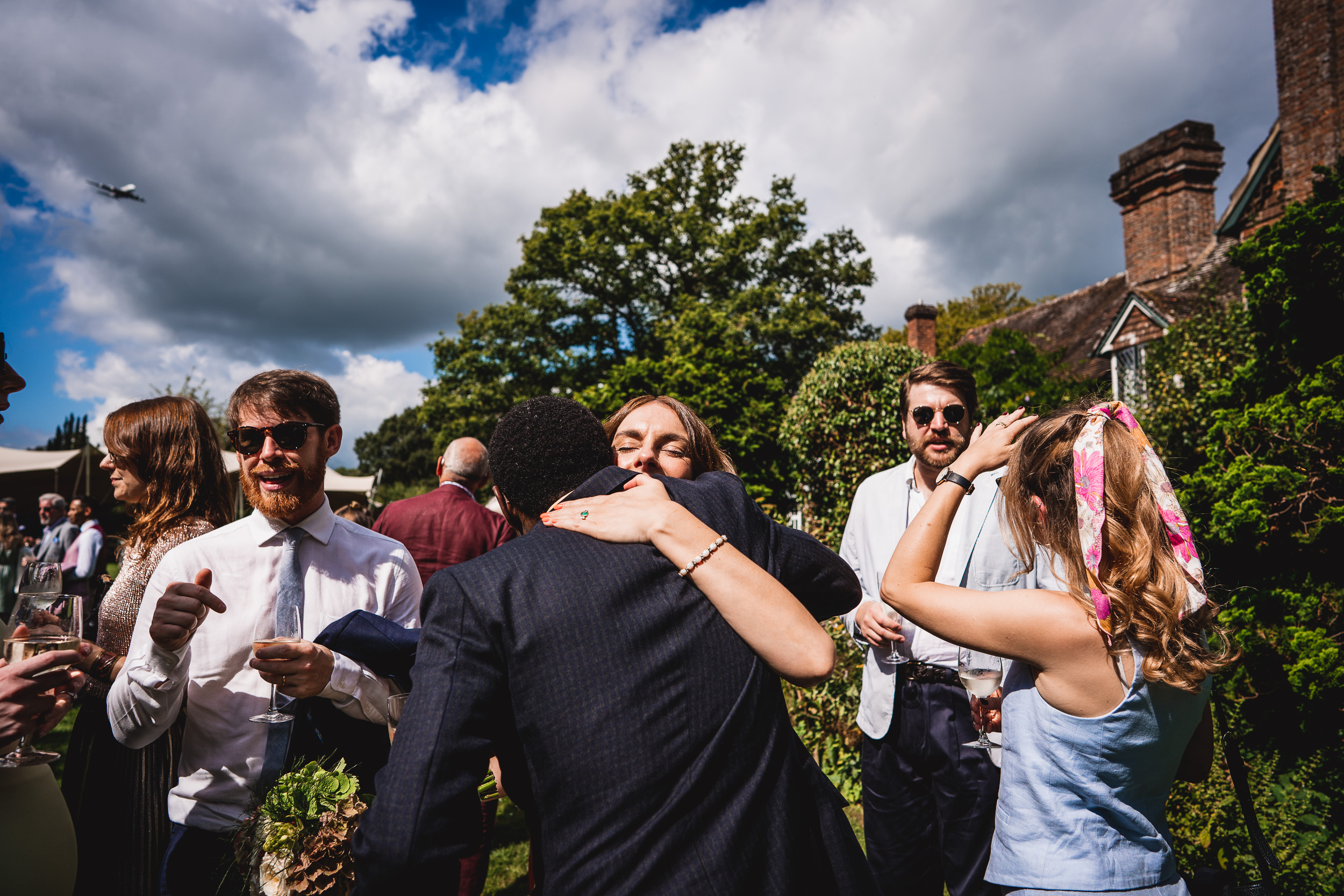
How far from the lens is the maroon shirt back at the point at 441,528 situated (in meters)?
4.90

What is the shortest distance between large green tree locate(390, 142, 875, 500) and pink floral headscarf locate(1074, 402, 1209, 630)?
63.0 ft

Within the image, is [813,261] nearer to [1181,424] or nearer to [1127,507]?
[1181,424]

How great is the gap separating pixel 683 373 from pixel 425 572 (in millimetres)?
10855

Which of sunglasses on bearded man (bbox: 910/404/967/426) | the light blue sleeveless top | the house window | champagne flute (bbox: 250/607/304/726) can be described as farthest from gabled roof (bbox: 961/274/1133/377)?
champagne flute (bbox: 250/607/304/726)

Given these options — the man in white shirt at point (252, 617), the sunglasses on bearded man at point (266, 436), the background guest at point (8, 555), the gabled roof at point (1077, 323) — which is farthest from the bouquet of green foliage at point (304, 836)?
the gabled roof at point (1077, 323)

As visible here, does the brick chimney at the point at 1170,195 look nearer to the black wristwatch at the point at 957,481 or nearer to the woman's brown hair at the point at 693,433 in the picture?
the woman's brown hair at the point at 693,433

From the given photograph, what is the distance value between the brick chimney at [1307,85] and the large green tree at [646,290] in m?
11.6

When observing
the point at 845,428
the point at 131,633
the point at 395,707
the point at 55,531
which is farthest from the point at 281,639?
the point at 55,531

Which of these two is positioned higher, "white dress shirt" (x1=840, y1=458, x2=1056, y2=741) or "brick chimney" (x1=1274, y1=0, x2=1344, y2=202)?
"brick chimney" (x1=1274, y1=0, x2=1344, y2=202)

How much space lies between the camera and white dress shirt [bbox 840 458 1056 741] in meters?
2.92

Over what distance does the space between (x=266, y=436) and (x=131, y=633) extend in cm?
90

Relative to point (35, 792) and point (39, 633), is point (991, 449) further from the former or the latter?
point (35, 792)

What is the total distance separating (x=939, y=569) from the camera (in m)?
2.74

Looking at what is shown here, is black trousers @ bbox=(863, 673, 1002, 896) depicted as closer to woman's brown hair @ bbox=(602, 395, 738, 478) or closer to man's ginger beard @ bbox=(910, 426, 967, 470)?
man's ginger beard @ bbox=(910, 426, 967, 470)
